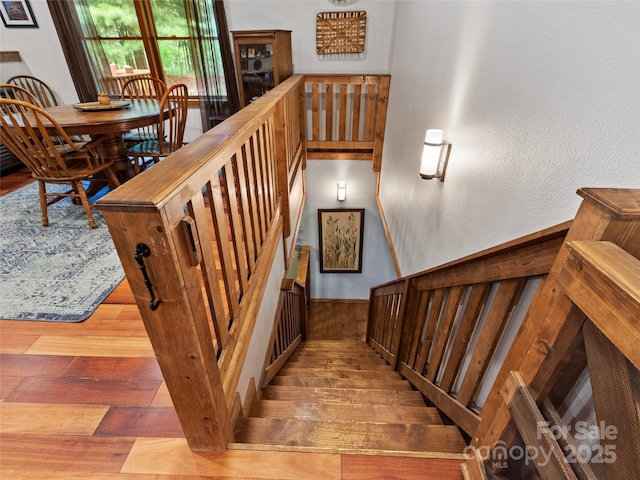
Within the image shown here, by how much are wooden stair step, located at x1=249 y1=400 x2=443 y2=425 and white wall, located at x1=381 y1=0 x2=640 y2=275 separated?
35.1 inches

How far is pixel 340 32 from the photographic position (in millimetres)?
3822

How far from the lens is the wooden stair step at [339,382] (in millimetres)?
2338

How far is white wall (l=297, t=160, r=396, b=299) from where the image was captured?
14.9 ft

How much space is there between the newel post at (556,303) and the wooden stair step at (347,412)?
829mm

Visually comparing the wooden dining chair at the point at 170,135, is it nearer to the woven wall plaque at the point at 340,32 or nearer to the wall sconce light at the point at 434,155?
the woven wall plaque at the point at 340,32

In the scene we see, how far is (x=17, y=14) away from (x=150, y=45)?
5.33 feet

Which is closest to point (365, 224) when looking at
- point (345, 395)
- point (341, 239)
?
point (341, 239)

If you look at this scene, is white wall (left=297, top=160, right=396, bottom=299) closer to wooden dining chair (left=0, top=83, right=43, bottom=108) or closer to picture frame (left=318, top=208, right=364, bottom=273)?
picture frame (left=318, top=208, right=364, bottom=273)

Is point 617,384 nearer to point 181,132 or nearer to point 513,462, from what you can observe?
point 513,462

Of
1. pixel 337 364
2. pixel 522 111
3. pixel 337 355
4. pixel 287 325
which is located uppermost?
pixel 522 111

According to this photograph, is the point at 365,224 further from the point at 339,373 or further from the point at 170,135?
the point at 170,135

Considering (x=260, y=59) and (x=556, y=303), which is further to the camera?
(x=260, y=59)

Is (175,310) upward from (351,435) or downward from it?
upward

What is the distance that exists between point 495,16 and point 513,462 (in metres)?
1.65
